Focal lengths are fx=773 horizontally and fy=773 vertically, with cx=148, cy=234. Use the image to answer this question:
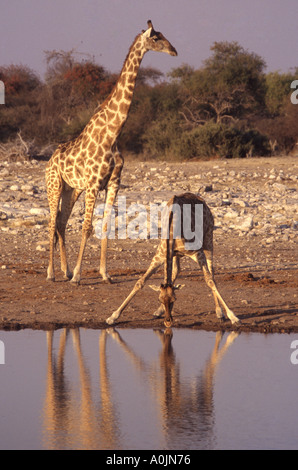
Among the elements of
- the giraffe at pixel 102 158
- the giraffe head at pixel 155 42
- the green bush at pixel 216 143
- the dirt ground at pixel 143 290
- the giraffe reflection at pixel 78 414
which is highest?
the giraffe head at pixel 155 42

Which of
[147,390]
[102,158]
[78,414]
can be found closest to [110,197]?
[102,158]

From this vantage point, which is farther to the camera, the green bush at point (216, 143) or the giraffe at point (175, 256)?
the green bush at point (216, 143)

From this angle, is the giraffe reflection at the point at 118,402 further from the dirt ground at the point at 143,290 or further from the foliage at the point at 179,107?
the foliage at the point at 179,107

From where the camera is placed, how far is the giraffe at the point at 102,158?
9625mm

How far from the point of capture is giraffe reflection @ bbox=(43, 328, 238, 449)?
4.24 m

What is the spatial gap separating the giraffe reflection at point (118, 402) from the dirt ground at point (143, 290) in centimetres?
79

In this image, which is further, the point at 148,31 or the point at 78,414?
the point at 148,31

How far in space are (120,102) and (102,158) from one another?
779 mm

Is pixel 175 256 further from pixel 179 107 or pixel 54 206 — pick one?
pixel 179 107

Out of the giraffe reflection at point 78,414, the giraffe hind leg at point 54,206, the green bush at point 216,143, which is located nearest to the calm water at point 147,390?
the giraffe reflection at point 78,414

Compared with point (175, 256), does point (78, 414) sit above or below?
below

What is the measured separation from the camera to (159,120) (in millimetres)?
28250

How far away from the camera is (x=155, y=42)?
9344mm

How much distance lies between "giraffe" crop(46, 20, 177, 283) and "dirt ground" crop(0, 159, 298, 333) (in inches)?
21.2
